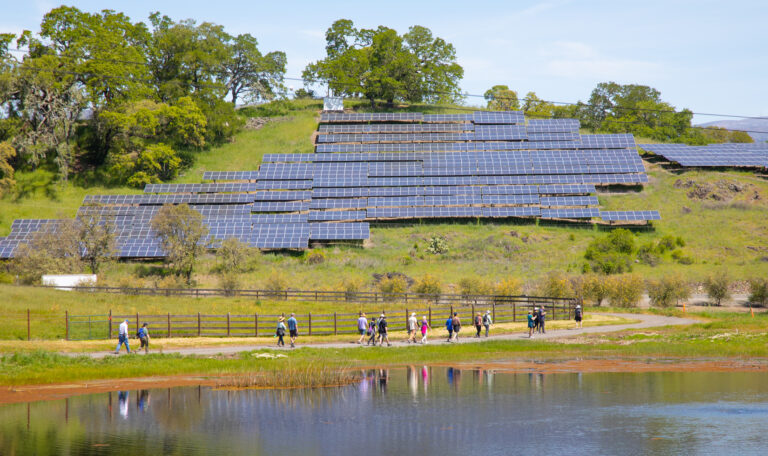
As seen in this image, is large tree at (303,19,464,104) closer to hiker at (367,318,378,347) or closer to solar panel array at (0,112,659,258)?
solar panel array at (0,112,659,258)

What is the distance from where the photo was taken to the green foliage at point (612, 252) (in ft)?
220

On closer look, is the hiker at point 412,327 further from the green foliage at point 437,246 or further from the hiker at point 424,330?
the green foliage at point 437,246

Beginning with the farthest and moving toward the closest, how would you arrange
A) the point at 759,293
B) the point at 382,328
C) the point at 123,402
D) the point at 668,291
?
the point at 668,291 < the point at 759,293 < the point at 382,328 < the point at 123,402

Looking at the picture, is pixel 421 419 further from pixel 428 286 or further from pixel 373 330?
pixel 428 286

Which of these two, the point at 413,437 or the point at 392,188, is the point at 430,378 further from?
the point at 392,188

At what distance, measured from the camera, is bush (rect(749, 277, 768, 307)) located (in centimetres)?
5669

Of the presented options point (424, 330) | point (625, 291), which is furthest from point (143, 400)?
point (625, 291)

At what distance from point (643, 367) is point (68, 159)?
79383 millimetres

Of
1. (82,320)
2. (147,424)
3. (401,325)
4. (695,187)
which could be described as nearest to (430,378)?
(147,424)

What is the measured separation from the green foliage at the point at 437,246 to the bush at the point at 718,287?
25770 millimetres

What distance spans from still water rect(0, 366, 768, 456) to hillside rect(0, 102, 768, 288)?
38435mm

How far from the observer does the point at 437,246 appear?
7506 centimetres

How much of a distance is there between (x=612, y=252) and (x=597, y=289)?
1111cm

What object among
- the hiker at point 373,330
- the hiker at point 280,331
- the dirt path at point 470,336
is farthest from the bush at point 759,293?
the hiker at point 280,331
